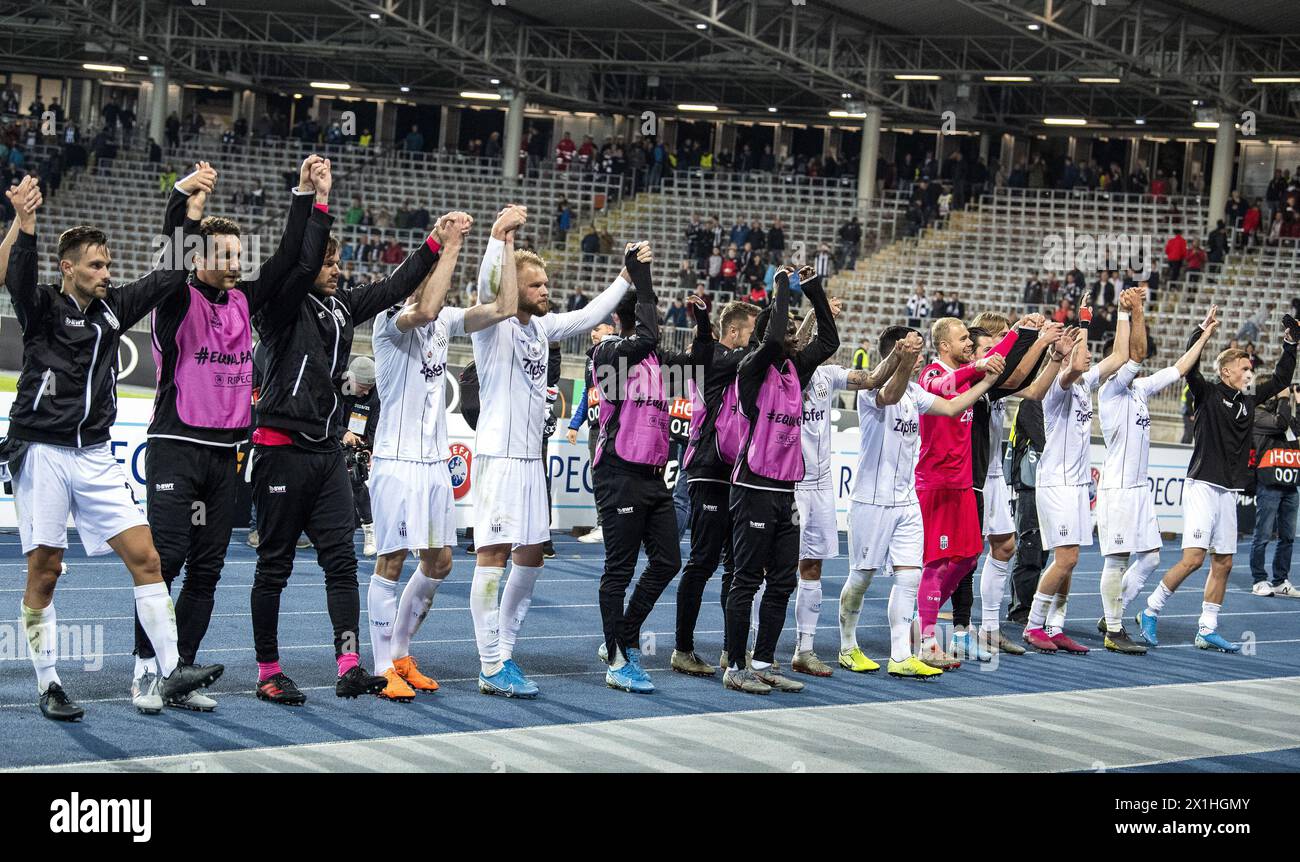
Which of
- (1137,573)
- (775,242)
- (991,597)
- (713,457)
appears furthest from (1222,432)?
(775,242)

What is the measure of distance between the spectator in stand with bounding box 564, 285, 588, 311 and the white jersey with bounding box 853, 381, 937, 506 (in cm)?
1801

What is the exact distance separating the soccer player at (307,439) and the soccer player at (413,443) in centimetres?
17

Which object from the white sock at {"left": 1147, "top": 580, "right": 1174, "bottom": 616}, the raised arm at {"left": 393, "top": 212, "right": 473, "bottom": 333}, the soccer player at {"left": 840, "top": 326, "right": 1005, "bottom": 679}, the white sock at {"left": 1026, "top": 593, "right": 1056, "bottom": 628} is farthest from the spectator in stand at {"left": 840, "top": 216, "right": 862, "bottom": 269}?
the raised arm at {"left": 393, "top": 212, "right": 473, "bottom": 333}

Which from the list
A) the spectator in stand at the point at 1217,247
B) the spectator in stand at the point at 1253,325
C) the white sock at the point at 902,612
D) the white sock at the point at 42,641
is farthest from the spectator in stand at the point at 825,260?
the white sock at the point at 42,641

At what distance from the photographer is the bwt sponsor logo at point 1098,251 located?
31.3 metres

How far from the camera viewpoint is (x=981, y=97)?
37.8 metres

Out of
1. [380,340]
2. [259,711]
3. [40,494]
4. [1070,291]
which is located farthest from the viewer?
[1070,291]

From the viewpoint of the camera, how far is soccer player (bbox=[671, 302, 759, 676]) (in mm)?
8430

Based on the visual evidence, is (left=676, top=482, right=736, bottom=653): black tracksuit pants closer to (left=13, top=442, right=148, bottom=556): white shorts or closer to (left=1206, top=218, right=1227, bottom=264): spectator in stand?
(left=13, top=442, right=148, bottom=556): white shorts

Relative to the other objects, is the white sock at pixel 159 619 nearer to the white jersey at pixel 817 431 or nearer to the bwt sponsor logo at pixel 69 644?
the bwt sponsor logo at pixel 69 644

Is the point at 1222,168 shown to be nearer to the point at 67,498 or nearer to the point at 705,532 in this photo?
the point at 705,532

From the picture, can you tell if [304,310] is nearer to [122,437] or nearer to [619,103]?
[122,437]

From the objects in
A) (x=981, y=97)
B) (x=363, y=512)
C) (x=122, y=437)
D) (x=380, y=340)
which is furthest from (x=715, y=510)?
(x=981, y=97)

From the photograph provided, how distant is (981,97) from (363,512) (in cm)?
2824
